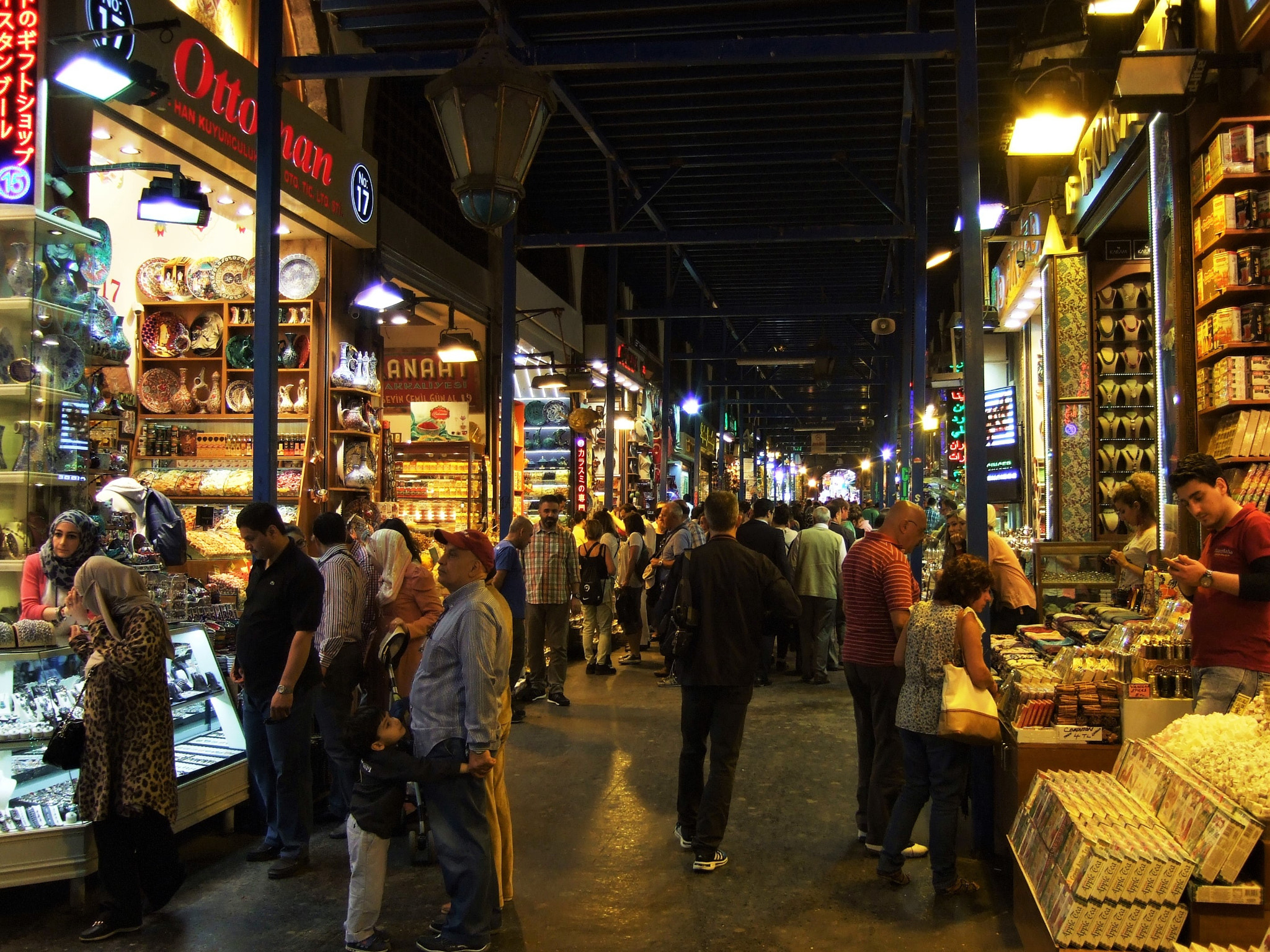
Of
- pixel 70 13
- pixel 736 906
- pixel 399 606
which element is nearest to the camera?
pixel 736 906

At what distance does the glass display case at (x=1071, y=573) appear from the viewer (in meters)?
7.95

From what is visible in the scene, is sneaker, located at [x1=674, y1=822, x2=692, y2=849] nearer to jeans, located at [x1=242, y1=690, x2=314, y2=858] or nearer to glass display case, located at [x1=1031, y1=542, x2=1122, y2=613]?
jeans, located at [x1=242, y1=690, x2=314, y2=858]

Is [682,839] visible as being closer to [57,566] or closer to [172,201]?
[57,566]

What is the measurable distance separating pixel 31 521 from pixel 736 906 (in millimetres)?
4551

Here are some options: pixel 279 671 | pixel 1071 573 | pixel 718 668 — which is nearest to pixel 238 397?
pixel 279 671

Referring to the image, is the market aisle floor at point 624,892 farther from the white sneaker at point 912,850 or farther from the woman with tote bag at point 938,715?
the woman with tote bag at point 938,715

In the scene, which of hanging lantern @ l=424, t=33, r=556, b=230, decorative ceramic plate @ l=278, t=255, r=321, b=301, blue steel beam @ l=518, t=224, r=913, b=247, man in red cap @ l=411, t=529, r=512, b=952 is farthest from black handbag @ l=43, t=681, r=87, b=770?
blue steel beam @ l=518, t=224, r=913, b=247

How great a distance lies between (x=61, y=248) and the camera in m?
6.32

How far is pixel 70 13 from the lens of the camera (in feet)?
21.1

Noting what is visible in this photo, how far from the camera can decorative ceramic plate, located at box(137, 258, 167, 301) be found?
10.4 meters

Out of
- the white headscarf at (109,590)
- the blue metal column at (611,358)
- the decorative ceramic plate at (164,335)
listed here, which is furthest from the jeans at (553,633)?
the blue metal column at (611,358)

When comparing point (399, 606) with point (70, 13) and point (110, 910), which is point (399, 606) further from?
point (70, 13)

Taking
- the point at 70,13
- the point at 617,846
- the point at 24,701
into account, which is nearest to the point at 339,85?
the point at 70,13

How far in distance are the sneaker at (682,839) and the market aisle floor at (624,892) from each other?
0.08m
